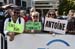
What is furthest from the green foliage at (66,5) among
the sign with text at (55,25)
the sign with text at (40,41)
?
the sign with text at (40,41)

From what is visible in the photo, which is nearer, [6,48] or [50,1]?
[6,48]

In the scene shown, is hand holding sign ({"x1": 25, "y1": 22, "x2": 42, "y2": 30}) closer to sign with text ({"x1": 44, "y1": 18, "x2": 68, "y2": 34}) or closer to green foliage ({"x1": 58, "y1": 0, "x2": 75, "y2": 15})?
sign with text ({"x1": 44, "y1": 18, "x2": 68, "y2": 34})

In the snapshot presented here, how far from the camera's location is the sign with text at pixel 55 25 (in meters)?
8.12

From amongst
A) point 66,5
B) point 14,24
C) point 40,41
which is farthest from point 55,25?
point 66,5

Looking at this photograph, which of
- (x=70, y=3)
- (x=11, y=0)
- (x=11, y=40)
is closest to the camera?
(x=11, y=40)

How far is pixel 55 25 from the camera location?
324 inches

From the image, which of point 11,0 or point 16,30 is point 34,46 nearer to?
point 16,30

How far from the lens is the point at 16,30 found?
8.05m

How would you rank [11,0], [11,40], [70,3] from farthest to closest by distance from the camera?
[11,0], [70,3], [11,40]

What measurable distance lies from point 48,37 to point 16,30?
81cm

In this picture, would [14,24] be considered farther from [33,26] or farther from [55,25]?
[55,25]

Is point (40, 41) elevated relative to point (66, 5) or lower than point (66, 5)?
elevated

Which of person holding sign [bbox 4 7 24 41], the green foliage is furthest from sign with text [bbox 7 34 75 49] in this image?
the green foliage

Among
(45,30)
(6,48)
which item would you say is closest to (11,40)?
(6,48)
